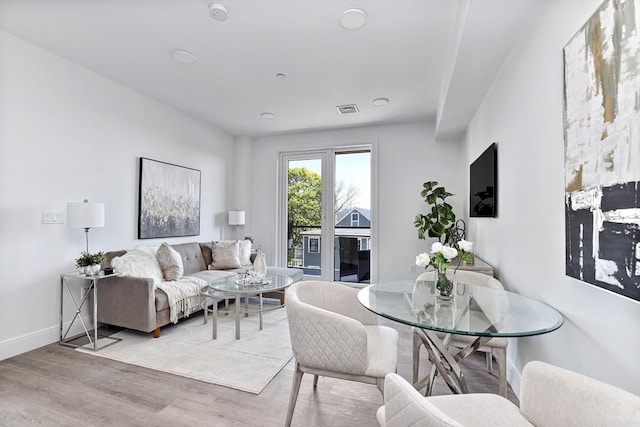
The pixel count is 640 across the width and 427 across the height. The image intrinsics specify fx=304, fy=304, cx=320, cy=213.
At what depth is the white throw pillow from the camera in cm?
304

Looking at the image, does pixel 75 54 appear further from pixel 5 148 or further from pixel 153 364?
pixel 153 364

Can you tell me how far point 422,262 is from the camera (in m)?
1.89

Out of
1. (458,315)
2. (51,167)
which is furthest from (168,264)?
(458,315)

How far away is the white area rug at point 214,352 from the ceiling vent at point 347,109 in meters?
2.88

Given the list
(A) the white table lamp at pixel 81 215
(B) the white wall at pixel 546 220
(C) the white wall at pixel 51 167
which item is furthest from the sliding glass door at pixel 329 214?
(A) the white table lamp at pixel 81 215

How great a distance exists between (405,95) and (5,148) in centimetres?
401

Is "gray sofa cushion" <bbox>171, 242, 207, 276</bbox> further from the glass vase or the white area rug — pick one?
the glass vase

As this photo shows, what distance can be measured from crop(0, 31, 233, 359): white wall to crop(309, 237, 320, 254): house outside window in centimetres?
251

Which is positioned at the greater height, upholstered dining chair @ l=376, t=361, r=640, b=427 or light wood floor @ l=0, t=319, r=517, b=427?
upholstered dining chair @ l=376, t=361, r=640, b=427

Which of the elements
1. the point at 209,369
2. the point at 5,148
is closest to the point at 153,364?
the point at 209,369

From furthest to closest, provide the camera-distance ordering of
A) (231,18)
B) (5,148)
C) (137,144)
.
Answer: (137,144)
(5,148)
(231,18)

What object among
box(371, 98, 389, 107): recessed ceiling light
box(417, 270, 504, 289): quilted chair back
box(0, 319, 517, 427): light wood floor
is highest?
box(371, 98, 389, 107): recessed ceiling light

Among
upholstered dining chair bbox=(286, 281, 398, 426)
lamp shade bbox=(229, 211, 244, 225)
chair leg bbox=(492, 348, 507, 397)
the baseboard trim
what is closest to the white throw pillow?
the baseboard trim

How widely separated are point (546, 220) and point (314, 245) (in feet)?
13.0
